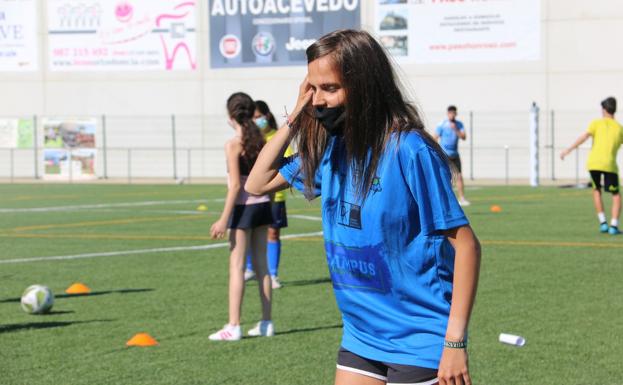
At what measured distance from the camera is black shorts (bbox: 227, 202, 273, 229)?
30.7 feet

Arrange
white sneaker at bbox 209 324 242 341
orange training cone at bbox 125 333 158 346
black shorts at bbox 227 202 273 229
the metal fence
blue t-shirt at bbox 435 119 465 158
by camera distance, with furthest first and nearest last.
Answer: the metal fence, blue t-shirt at bbox 435 119 465 158, black shorts at bbox 227 202 273 229, white sneaker at bbox 209 324 242 341, orange training cone at bbox 125 333 158 346

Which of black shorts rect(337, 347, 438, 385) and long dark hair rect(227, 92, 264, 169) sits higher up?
long dark hair rect(227, 92, 264, 169)

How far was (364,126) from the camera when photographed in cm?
385

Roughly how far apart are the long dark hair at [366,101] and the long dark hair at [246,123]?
524cm

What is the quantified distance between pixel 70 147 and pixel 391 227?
1549 inches

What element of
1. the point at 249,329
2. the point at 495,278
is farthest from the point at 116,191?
the point at 249,329

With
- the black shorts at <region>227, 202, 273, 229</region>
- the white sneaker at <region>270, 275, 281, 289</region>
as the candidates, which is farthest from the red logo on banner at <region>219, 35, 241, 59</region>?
the black shorts at <region>227, 202, 273, 229</region>

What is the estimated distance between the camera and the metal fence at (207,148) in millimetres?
37062

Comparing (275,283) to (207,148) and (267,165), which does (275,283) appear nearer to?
(267,165)

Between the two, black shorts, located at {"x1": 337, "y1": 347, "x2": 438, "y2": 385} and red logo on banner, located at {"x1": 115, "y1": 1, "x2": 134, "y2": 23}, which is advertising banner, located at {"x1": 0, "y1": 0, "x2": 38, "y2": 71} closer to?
red logo on banner, located at {"x1": 115, "y1": 1, "x2": 134, "y2": 23}

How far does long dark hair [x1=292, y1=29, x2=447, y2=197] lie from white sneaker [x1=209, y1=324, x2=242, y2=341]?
17.1ft

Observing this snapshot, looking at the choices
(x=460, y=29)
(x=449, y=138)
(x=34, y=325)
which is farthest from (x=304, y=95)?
(x=460, y=29)

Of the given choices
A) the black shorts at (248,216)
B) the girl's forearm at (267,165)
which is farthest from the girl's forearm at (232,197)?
the girl's forearm at (267,165)

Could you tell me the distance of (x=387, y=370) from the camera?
4.00 m
